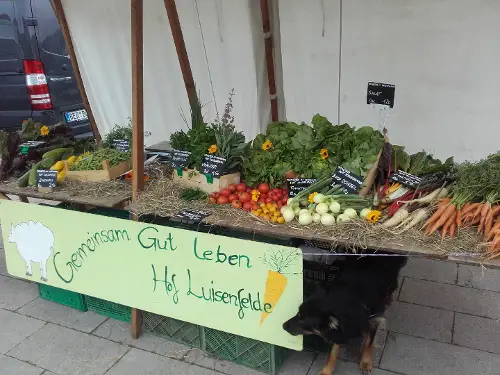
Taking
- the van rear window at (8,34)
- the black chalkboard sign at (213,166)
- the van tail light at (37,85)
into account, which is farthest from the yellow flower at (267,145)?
the van rear window at (8,34)

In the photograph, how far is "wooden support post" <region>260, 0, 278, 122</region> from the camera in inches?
157

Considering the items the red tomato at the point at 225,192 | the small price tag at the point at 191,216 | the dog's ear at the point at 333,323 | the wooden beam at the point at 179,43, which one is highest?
the wooden beam at the point at 179,43

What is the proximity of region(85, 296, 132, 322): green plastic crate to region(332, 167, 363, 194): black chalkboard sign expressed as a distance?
1.87 meters

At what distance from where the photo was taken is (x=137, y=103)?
2918 millimetres

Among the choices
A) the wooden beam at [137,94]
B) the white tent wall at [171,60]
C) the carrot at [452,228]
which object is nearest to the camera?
the carrot at [452,228]

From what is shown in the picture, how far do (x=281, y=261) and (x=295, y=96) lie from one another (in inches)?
89.8

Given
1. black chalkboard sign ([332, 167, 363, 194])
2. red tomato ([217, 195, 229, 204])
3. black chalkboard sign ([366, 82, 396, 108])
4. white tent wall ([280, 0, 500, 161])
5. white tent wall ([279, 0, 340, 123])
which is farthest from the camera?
white tent wall ([279, 0, 340, 123])

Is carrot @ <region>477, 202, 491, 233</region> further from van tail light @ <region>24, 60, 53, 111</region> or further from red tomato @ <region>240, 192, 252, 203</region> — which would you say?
van tail light @ <region>24, 60, 53, 111</region>

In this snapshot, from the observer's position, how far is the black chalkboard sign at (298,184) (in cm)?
281

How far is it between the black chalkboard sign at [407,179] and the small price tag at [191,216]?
45.4 inches

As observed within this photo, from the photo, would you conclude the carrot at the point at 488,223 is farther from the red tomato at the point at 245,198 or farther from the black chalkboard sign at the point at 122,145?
the black chalkboard sign at the point at 122,145

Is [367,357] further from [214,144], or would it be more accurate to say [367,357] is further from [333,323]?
[214,144]

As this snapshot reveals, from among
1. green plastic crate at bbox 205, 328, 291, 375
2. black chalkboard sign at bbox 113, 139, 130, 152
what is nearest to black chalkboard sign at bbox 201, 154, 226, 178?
black chalkboard sign at bbox 113, 139, 130, 152

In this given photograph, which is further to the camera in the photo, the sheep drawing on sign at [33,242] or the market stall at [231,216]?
the sheep drawing on sign at [33,242]
